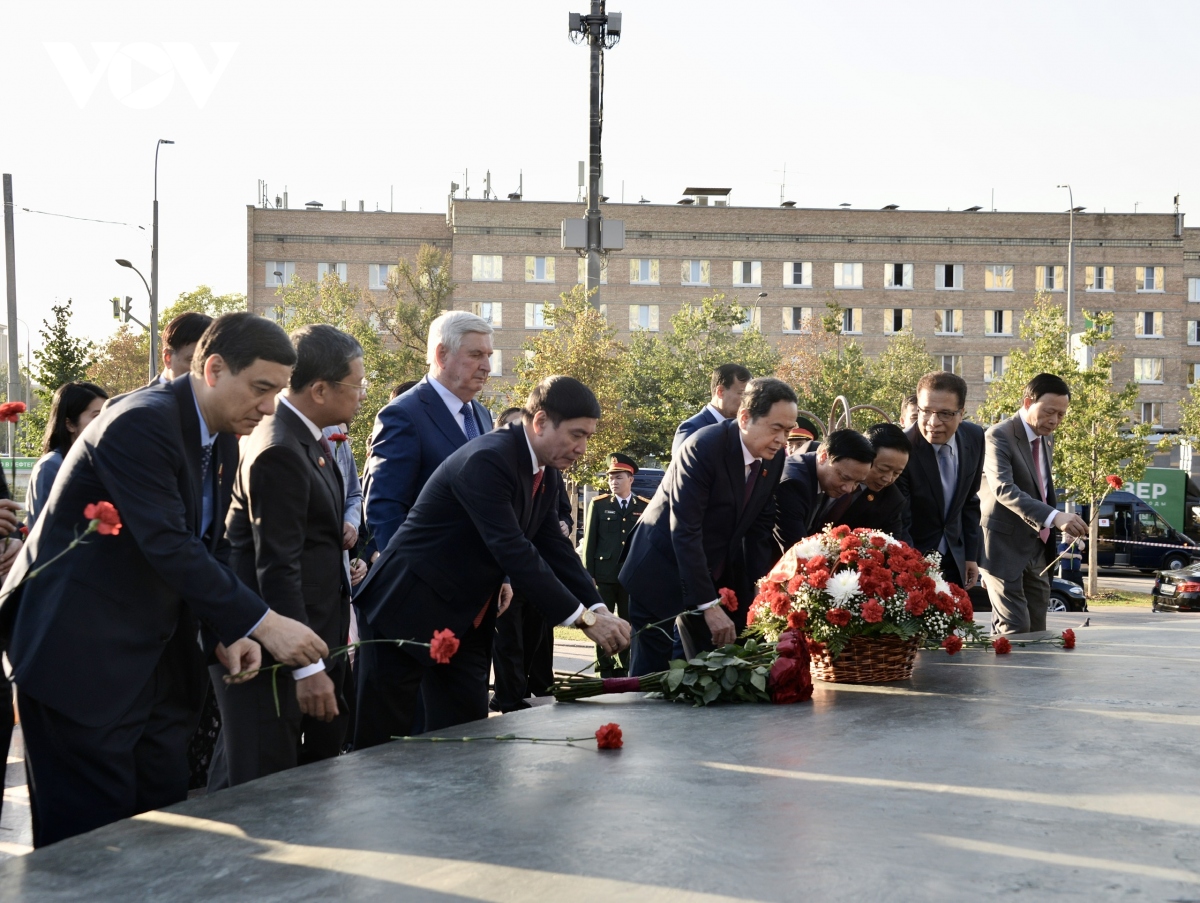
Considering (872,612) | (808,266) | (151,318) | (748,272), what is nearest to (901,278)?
(808,266)

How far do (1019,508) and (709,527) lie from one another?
89.6 inches

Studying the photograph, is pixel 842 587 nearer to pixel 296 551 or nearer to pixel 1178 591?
pixel 296 551

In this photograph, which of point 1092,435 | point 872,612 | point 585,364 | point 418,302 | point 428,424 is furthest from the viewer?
point 418,302

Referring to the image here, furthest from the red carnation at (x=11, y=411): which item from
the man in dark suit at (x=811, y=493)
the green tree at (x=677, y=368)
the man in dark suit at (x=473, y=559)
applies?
the green tree at (x=677, y=368)

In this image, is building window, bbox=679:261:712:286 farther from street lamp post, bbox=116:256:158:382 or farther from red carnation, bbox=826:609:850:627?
red carnation, bbox=826:609:850:627

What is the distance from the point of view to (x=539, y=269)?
64.4 m

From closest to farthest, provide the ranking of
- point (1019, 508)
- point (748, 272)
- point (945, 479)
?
point (1019, 508) → point (945, 479) → point (748, 272)

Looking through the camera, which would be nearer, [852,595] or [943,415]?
[852,595]

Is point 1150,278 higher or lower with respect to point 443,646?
higher

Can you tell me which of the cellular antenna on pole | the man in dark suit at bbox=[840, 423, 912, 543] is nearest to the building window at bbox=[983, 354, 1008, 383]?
the cellular antenna on pole

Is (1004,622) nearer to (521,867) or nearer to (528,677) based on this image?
(528,677)

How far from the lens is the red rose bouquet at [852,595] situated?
13.9 ft

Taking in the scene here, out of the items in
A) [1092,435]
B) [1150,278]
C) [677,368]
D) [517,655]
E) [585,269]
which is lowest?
[517,655]

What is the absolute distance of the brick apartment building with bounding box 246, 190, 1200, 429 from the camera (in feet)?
210
